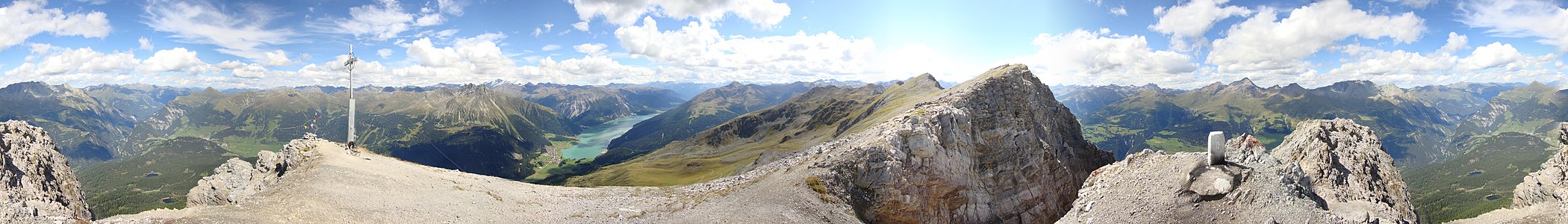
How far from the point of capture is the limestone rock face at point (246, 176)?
37031mm

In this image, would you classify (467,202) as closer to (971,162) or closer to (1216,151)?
(1216,151)

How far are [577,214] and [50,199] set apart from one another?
79.5ft

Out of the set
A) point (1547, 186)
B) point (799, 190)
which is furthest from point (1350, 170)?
point (799, 190)

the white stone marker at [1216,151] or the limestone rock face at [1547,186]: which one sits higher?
the white stone marker at [1216,151]

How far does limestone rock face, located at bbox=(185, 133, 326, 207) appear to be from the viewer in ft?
121

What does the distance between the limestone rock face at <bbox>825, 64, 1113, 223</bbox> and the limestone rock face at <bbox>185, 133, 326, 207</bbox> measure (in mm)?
39967

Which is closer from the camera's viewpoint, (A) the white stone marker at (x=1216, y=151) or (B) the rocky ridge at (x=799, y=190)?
(A) the white stone marker at (x=1216, y=151)

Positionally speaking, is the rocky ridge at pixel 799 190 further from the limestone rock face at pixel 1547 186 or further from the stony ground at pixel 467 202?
the limestone rock face at pixel 1547 186

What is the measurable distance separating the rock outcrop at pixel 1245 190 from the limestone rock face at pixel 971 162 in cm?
1810

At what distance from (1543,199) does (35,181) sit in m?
83.2

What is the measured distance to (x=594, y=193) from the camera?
45.8 m

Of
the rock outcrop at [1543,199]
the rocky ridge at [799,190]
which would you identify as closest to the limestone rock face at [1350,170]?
the rock outcrop at [1543,199]

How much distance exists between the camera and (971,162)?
66812 millimetres

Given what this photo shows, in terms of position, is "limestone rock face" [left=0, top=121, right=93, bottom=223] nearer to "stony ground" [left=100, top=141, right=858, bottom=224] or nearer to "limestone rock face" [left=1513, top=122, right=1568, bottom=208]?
"stony ground" [left=100, top=141, right=858, bottom=224]
